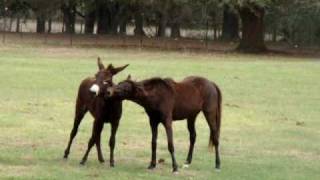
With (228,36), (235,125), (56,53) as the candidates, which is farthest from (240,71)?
(228,36)

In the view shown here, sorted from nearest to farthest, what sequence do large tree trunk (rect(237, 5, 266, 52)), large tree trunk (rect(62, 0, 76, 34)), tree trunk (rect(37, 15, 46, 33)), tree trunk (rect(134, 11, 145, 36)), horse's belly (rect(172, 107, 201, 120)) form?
1. horse's belly (rect(172, 107, 201, 120))
2. large tree trunk (rect(237, 5, 266, 52))
3. tree trunk (rect(134, 11, 145, 36))
4. large tree trunk (rect(62, 0, 76, 34))
5. tree trunk (rect(37, 15, 46, 33))

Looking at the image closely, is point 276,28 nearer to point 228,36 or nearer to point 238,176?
point 228,36

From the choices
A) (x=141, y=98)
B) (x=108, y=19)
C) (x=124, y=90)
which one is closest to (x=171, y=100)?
(x=141, y=98)

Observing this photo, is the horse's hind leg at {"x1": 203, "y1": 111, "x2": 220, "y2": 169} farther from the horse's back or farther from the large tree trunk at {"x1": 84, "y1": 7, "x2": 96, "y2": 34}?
the large tree trunk at {"x1": 84, "y1": 7, "x2": 96, "y2": 34}

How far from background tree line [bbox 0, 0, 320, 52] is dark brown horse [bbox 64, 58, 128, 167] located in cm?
3265

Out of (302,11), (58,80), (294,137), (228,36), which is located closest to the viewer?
(294,137)

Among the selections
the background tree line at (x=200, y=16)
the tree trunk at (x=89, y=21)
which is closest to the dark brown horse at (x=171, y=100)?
the background tree line at (x=200, y=16)

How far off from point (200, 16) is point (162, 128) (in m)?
55.1

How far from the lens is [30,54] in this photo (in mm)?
41312

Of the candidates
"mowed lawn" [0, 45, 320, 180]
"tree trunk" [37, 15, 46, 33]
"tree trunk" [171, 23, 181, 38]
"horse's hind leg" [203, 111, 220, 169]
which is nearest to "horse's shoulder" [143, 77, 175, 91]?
"horse's hind leg" [203, 111, 220, 169]

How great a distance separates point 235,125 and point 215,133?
6.07 metres

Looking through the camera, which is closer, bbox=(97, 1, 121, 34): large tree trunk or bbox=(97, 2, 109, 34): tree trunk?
bbox=(97, 1, 121, 34): large tree trunk

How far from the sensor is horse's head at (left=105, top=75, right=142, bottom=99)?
34.0 feet

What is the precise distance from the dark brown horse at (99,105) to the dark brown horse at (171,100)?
0.66ft
